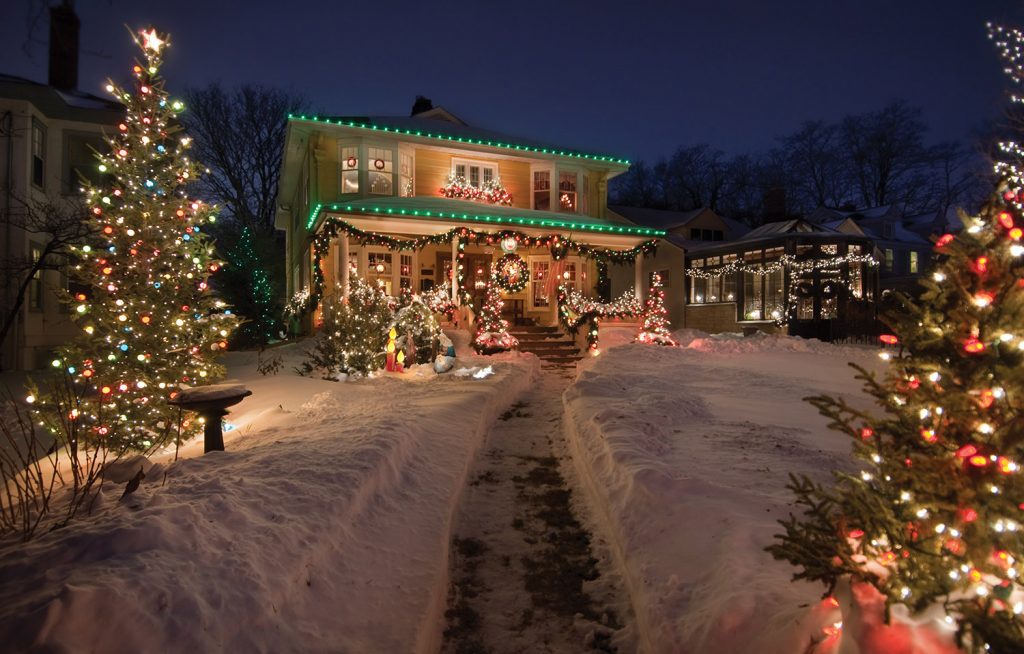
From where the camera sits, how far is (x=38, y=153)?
1560 centimetres

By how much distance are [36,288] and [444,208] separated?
11.0m

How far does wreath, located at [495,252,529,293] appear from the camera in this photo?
55.6 feet

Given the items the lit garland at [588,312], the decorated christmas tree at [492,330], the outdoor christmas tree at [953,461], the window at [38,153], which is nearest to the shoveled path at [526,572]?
the outdoor christmas tree at [953,461]

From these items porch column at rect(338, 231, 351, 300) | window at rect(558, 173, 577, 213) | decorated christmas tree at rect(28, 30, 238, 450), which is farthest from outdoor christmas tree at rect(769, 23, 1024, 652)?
window at rect(558, 173, 577, 213)

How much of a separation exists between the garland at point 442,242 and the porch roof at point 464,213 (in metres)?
0.39

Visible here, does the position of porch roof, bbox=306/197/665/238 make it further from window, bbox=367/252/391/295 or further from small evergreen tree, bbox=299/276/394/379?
small evergreen tree, bbox=299/276/394/379

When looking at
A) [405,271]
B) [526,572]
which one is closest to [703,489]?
[526,572]

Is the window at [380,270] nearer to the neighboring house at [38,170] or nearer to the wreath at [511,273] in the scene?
the wreath at [511,273]

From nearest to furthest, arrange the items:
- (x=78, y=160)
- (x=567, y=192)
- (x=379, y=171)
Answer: (x=78, y=160) → (x=379, y=171) → (x=567, y=192)

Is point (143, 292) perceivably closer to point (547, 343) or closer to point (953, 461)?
point (953, 461)

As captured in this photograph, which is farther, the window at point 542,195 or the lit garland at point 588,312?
the window at point 542,195

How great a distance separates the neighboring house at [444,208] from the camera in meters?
16.2

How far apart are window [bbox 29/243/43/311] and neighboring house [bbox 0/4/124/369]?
21 millimetres

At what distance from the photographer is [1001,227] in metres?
2.63
